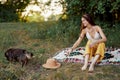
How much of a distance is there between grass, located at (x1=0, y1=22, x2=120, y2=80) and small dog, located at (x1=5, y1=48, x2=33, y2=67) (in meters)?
0.12

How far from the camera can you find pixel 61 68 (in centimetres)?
816

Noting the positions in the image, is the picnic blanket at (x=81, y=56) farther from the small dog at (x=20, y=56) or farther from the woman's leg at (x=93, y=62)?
the small dog at (x=20, y=56)

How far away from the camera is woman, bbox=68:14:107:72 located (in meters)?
7.88

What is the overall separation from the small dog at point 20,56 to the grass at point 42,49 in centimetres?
12

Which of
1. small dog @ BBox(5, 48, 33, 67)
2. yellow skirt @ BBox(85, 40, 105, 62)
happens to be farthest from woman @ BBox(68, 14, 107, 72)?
small dog @ BBox(5, 48, 33, 67)

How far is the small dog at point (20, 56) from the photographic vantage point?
857 cm

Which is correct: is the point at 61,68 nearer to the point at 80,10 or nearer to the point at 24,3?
the point at 80,10

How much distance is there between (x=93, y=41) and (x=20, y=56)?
1.72m

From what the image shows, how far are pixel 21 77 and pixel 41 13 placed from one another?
8.45m

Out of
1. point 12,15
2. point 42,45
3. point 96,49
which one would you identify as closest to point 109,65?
point 96,49

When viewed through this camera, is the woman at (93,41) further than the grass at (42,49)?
Yes

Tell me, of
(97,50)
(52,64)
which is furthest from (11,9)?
(97,50)

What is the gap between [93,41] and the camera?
8.02m

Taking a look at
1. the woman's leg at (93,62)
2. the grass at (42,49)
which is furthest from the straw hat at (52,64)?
the woman's leg at (93,62)
